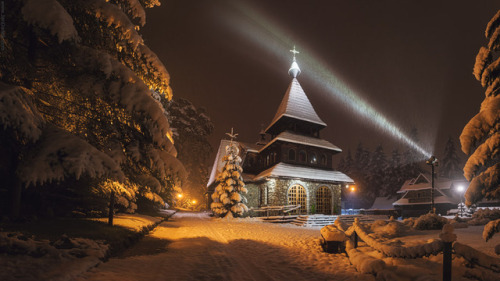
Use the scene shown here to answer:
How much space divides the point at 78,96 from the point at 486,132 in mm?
9483

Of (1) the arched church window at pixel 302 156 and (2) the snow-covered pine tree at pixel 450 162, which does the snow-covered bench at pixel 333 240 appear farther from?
(2) the snow-covered pine tree at pixel 450 162

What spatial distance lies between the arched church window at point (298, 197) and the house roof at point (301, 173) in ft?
4.99

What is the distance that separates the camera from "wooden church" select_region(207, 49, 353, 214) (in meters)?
22.8

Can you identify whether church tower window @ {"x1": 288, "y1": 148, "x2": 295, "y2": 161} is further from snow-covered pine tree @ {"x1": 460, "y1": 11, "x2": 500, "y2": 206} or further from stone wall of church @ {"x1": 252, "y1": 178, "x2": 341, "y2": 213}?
snow-covered pine tree @ {"x1": 460, "y1": 11, "x2": 500, "y2": 206}

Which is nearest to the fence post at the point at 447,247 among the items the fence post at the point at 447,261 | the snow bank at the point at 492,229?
the fence post at the point at 447,261

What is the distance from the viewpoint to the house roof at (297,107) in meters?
25.8

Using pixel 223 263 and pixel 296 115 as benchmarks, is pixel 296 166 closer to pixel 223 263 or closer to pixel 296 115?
pixel 296 115

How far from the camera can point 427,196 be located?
3709 centimetres

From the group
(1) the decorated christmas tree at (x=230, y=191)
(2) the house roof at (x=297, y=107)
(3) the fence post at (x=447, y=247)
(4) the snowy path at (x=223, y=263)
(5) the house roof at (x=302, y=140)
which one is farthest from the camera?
(2) the house roof at (x=297, y=107)

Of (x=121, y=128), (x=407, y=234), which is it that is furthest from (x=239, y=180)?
(x=121, y=128)

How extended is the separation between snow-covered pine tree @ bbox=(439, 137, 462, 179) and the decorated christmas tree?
54.5 metres

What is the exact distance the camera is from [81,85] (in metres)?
4.89

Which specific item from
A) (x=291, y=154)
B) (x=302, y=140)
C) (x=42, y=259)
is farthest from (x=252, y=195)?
(x=42, y=259)

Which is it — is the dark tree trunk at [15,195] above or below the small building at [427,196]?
above
